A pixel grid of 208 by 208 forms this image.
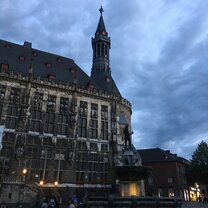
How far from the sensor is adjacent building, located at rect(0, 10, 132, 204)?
116ft

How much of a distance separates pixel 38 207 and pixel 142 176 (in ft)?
54.2

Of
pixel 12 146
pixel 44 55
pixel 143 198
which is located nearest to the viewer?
pixel 143 198

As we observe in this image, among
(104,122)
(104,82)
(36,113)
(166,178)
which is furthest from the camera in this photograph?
(166,178)

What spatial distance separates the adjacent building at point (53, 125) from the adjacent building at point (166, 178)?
2003 centimetres

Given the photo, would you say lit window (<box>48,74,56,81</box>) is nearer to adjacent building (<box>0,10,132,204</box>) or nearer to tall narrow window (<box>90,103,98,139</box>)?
adjacent building (<box>0,10,132,204</box>)

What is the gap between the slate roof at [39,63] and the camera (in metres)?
41.8

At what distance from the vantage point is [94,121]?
42625 millimetres

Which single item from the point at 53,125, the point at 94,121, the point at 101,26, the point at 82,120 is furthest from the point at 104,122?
the point at 101,26

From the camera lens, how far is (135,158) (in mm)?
22000

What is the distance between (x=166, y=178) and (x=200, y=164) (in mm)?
7835

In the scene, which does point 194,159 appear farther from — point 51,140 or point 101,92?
point 51,140

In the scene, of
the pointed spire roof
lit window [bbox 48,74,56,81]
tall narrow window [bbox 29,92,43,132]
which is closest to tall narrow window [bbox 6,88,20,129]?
tall narrow window [bbox 29,92,43,132]

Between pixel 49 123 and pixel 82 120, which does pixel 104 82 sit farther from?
pixel 49 123

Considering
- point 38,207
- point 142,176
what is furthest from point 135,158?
point 38,207
